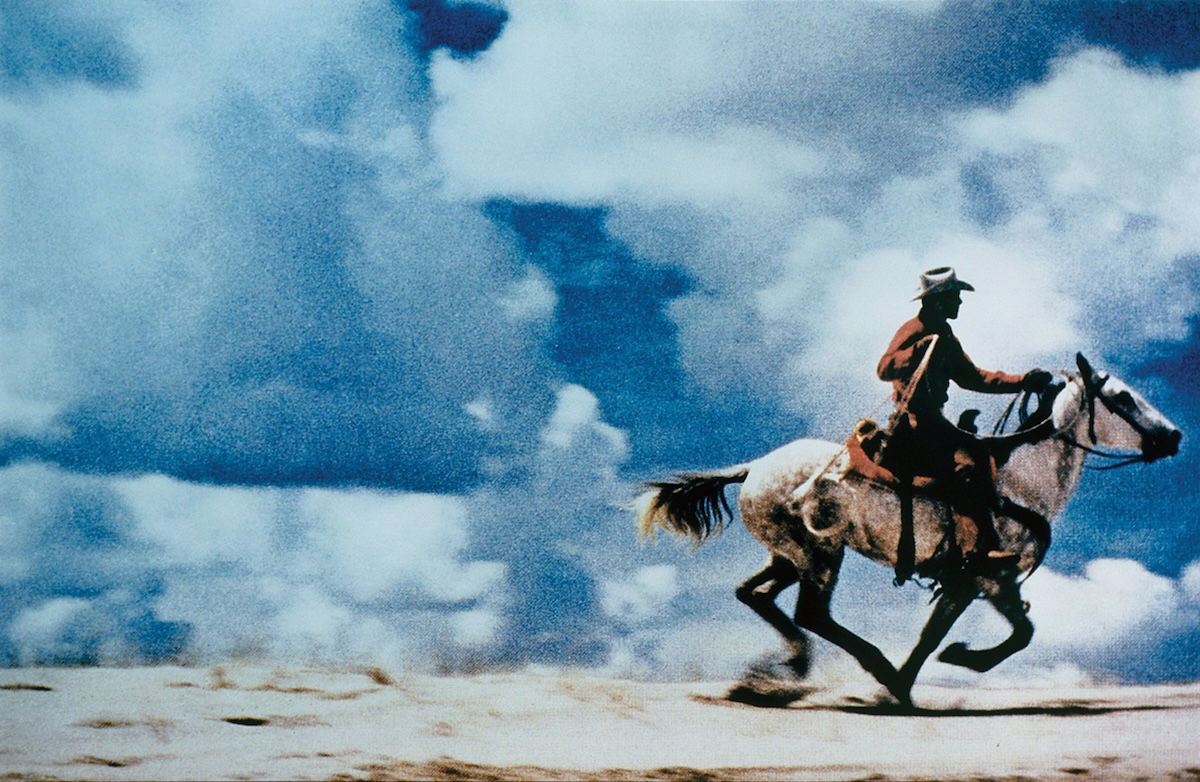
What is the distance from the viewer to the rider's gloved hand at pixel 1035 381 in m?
4.40

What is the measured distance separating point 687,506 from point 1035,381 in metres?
1.41

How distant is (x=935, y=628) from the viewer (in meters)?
4.31

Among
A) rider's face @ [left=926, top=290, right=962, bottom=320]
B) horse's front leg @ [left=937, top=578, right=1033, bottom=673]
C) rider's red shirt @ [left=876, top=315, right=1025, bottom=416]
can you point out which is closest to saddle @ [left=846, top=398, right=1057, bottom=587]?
rider's red shirt @ [left=876, top=315, right=1025, bottom=416]

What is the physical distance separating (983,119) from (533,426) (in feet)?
7.03

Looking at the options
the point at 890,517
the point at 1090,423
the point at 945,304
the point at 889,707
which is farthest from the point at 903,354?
the point at 889,707

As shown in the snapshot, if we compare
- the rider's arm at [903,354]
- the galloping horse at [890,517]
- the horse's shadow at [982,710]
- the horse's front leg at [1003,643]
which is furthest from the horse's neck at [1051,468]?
the horse's shadow at [982,710]

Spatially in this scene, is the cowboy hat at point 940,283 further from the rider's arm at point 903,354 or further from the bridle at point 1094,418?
the bridle at point 1094,418

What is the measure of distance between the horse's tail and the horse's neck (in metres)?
1.05

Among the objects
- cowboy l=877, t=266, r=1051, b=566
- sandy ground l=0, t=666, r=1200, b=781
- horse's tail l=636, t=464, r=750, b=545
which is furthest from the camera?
horse's tail l=636, t=464, r=750, b=545

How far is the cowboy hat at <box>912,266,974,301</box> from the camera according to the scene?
441 cm

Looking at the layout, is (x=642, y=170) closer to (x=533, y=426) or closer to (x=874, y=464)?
(x=533, y=426)

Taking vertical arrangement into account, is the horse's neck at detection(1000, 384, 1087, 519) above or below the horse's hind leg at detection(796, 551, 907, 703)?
above

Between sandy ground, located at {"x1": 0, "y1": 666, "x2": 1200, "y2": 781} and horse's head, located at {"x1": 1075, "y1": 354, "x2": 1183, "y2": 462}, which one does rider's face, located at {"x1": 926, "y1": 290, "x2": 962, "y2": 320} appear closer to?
horse's head, located at {"x1": 1075, "y1": 354, "x2": 1183, "y2": 462}

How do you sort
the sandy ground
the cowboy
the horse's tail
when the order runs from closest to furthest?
the sandy ground → the cowboy → the horse's tail
